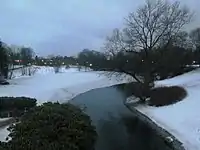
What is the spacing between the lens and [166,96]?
3150 centimetres

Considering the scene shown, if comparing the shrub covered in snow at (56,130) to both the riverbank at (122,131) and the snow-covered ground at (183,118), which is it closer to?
the riverbank at (122,131)

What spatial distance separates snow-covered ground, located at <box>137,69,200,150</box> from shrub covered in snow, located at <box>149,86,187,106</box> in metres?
0.83

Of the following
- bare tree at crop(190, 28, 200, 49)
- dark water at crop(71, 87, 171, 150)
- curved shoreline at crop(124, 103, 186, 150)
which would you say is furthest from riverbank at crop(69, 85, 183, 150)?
bare tree at crop(190, 28, 200, 49)

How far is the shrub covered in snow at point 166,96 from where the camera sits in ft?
98.1

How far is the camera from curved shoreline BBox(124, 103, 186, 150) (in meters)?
17.7

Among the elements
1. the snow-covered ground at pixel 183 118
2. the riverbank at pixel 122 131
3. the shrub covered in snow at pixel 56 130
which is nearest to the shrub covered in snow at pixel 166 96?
the snow-covered ground at pixel 183 118

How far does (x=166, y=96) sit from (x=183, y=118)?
8.91m

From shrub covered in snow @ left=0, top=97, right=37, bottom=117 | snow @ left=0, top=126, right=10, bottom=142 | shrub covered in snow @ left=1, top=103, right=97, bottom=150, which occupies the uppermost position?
shrub covered in snow @ left=1, top=103, right=97, bottom=150

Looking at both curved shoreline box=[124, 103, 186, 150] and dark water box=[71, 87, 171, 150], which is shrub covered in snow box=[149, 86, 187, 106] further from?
dark water box=[71, 87, 171, 150]

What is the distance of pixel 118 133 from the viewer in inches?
840

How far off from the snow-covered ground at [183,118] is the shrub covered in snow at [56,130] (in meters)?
5.29

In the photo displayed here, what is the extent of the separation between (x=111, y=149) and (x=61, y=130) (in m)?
4.25

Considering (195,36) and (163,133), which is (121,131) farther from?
(195,36)

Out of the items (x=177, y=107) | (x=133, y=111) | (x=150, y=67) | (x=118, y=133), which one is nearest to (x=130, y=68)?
(x=150, y=67)
